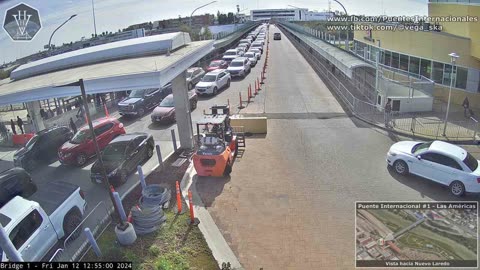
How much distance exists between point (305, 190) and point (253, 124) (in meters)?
6.71

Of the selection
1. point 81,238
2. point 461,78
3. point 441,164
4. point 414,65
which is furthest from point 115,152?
point 414,65

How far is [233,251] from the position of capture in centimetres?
921

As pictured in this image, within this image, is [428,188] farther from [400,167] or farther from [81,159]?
[81,159]

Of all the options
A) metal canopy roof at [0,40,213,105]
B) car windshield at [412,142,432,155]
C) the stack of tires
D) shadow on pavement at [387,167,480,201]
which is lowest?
shadow on pavement at [387,167,480,201]

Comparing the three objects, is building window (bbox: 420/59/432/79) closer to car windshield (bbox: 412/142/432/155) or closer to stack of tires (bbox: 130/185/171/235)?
car windshield (bbox: 412/142/432/155)

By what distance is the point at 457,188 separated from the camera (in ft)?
38.3

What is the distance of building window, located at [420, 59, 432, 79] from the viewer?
25.5 metres

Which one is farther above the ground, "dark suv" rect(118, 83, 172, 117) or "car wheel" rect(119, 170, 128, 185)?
"dark suv" rect(118, 83, 172, 117)

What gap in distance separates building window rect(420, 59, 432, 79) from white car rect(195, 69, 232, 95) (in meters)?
15.5

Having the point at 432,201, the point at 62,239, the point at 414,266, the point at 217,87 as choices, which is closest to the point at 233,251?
the point at 414,266

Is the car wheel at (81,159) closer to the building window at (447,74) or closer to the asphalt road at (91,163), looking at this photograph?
the asphalt road at (91,163)

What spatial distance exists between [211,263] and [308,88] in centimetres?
2237

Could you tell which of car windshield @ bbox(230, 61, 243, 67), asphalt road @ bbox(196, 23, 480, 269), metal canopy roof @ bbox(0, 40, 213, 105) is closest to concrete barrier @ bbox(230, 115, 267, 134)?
asphalt road @ bbox(196, 23, 480, 269)

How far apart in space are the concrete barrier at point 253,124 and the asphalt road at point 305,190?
0.58 m
